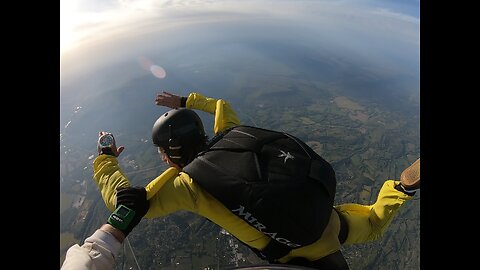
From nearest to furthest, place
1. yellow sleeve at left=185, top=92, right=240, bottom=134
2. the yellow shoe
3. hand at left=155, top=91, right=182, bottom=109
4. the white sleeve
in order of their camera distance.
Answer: the white sleeve
the yellow shoe
yellow sleeve at left=185, top=92, right=240, bottom=134
hand at left=155, top=91, right=182, bottom=109

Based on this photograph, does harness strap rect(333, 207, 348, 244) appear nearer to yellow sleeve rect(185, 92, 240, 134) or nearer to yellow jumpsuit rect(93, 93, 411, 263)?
yellow jumpsuit rect(93, 93, 411, 263)

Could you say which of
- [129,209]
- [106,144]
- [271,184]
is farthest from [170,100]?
[271,184]

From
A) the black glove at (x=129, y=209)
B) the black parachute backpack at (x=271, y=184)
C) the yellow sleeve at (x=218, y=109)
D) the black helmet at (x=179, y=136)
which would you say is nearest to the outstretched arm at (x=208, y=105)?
the yellow sleeve at (x=218, y=109)

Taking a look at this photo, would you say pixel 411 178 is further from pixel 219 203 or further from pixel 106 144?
pixel 106 144

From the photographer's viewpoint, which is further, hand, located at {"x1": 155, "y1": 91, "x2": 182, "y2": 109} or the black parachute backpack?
hand, located at {"x1": 155, "y1": 91, "x2": 182, "y2": 109}

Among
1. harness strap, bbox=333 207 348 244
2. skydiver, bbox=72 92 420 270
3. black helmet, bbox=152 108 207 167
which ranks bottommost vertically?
harness strap, bbox=333 207 348 244

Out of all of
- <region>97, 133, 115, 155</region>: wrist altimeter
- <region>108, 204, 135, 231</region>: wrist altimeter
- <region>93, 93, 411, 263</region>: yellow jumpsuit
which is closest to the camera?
<region>108, 204, 135, 231</region>: wrist altimeter

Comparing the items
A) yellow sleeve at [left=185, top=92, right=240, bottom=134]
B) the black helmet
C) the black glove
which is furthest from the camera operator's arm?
yellow sleeve at [left=185, top=92, right=240, bottom=134]
